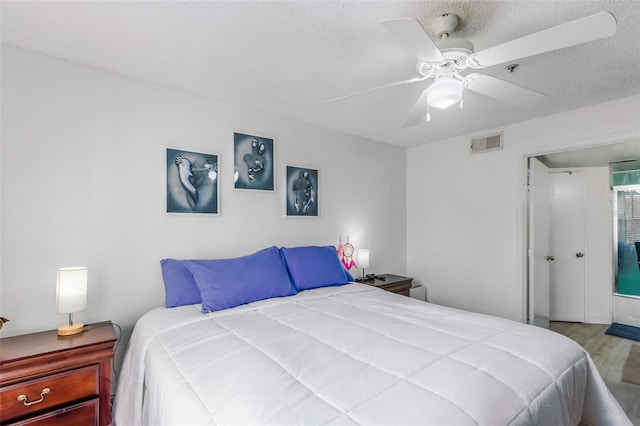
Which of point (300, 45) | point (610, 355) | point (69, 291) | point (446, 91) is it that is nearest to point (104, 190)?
point (69, 291)

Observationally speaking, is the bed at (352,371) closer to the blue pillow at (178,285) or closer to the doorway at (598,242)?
the blue pillow at (178,285)

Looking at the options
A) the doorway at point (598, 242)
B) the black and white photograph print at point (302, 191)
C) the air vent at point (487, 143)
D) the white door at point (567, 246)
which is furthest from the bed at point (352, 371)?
the white door at point (567, 246)

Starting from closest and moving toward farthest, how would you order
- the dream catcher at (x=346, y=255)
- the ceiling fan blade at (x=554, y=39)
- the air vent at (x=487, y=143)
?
the ceiling fan blade at (x=554, y=39) < the air vent at (x=487, y=143) < the dream catcher at (x=346, y=255)

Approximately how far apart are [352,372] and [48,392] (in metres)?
1.60

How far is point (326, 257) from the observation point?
2.89 meters

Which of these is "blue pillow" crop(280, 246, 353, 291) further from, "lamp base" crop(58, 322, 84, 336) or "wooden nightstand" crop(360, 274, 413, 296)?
"lamp base" crop(58, 322, 84, 336)

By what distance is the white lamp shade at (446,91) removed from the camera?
153 cm

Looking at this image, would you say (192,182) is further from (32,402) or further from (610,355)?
(610,355)

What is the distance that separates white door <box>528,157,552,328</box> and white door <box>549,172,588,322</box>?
1148 mm

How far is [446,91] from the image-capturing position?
154 cm

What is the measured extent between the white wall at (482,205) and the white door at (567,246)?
1.84m

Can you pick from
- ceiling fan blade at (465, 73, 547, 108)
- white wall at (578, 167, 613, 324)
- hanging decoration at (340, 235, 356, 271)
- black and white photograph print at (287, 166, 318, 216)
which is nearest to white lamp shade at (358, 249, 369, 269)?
hanging decoration at (340, 235, 356, 271)

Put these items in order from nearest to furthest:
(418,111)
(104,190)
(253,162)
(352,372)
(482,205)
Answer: (352,372) → (418,111) → (104,190) → (253,162) → (482,205)

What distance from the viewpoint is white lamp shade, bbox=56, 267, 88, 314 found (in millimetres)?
1764
